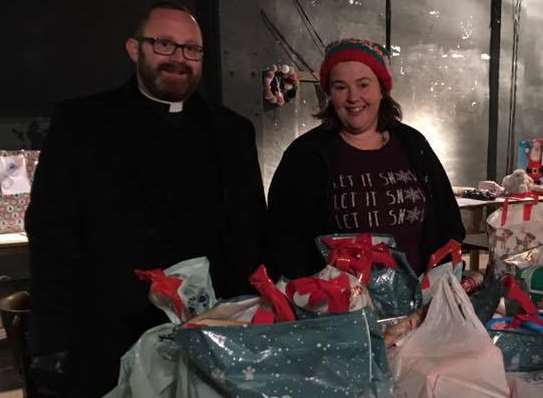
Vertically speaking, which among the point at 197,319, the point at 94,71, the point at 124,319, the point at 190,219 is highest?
the point at 94,71

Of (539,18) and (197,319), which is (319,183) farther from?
(539,18)

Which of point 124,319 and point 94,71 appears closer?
point 124,319

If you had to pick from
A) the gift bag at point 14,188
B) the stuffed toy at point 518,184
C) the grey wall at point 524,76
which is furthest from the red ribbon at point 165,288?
the grey wall at point 524,76

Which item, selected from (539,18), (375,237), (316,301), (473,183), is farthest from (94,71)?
(539,18)

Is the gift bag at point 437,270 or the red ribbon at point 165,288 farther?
the gift bag at point 437,270

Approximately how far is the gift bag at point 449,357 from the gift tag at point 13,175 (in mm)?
2597

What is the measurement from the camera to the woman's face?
4.73 feet

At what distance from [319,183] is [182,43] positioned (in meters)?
0.58

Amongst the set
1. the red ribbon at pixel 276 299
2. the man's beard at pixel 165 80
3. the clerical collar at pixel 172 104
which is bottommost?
the red ribbon at pixel 276 299

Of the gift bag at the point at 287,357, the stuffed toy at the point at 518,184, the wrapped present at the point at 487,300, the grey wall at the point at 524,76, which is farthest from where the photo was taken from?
the grey wall at the point at 524,76

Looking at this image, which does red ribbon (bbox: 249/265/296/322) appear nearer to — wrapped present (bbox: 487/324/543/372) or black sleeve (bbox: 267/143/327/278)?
wrapped present (bbox: 487/324/543/372)

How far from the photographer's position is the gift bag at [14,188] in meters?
2.78

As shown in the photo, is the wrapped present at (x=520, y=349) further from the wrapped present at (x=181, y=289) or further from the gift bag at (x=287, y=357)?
the wrapped present at (x=181, y=289)

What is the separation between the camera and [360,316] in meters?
0.76
